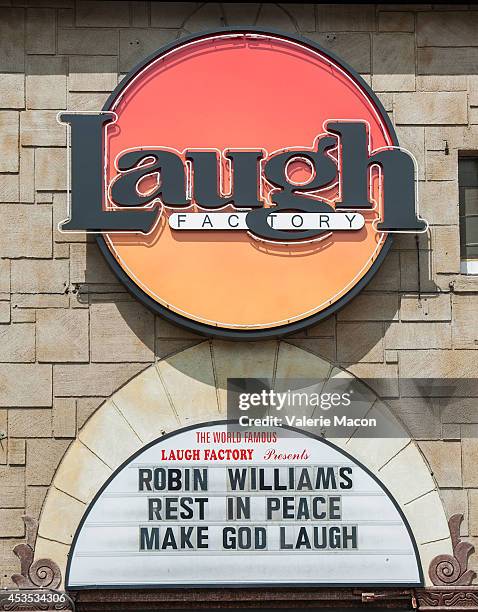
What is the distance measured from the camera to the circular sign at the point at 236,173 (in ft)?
44.2

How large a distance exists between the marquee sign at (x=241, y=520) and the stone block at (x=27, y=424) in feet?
3.59

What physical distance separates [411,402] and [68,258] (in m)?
4.84

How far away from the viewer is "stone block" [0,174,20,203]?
13.8 meters

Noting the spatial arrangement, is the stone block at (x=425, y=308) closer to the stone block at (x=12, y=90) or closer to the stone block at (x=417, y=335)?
the stone block at (x=417, y=335)

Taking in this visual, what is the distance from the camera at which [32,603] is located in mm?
12969

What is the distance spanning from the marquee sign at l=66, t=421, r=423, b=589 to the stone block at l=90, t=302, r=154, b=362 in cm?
120

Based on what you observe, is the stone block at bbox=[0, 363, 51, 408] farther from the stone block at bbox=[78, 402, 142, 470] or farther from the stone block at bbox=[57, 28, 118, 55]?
the stone block at bbox=[57, 28, 118, 55]

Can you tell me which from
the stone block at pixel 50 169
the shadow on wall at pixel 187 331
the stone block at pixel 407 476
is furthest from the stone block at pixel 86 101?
the stone block at pixel 407 476

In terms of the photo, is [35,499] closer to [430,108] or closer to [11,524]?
[11,524]

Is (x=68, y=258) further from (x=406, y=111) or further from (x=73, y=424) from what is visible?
(x=406, y=111)

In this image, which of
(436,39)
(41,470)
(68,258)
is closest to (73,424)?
(41,470)

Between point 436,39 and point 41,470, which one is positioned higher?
point 436,39

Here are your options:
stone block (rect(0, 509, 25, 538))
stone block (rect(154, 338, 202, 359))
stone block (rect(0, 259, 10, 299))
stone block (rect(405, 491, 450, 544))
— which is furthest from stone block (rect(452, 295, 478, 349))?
stone block (rect(0, 509, 25, 538))

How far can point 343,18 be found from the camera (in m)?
14.4
